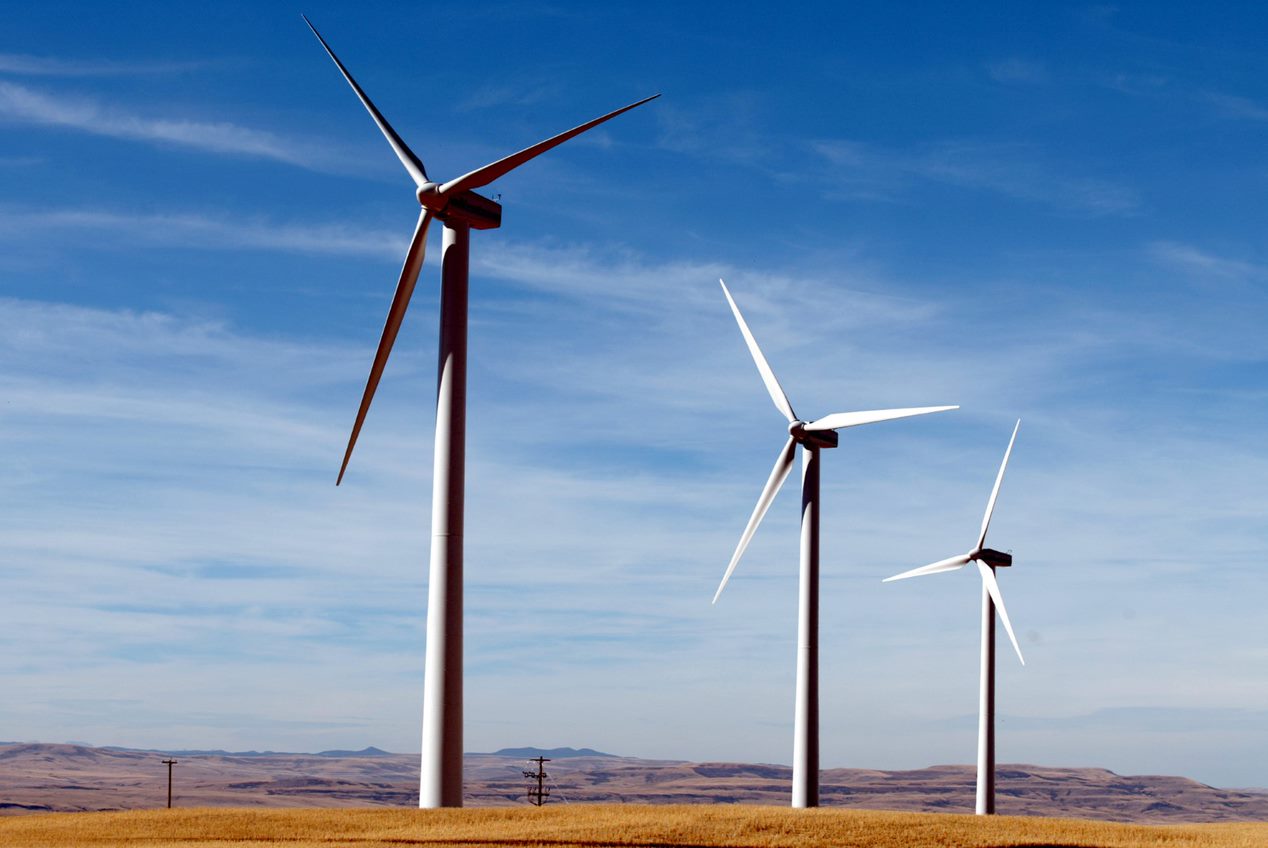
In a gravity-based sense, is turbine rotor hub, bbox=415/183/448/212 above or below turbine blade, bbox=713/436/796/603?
above

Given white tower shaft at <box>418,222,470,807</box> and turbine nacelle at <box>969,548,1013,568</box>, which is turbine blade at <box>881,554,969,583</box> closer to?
turbine nacelle at <box>969,548,1013,568</box>

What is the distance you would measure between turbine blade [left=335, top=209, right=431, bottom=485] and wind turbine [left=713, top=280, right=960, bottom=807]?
2384 centimetres

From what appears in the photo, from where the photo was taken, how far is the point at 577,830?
49.1m

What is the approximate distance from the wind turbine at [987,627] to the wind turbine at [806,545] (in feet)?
63.3

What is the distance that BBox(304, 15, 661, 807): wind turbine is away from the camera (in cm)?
4934

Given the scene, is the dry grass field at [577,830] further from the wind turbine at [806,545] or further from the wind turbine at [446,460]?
the wind turbine at [806,545]

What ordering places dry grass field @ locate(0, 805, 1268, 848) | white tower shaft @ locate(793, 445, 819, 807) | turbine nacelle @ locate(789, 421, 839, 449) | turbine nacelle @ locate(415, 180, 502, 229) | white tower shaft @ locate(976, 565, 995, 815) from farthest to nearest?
white tower shaft @ locate(976, 565, 995, 815), turbine nacelle @ locate(789, 421, 839, 449), white tower shaft @ locate(793, 445, 819, 807), turbine nacelle @ locate(415, 180, 502, 229), dry grass field @ locate(0, 805, 1268, 848)

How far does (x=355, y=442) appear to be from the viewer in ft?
176

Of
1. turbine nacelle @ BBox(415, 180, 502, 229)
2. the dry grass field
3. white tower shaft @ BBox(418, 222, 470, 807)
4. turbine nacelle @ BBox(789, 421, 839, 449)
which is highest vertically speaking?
turbine nacelle @ BBox(415, 180, 502, 229)

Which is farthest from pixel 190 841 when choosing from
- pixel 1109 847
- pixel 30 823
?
pixel 1109 847

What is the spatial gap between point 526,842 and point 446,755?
4.49 m

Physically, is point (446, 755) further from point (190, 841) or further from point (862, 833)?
point (862, 833)

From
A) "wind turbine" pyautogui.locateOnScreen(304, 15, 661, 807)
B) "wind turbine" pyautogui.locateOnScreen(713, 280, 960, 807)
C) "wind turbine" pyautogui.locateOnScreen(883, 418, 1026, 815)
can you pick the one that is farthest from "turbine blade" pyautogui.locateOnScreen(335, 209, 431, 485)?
"wind turbine" pyautogui.locateOnScreen(883, 418, 1026, 815)

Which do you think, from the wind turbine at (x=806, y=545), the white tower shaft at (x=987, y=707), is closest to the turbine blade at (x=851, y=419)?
the wind turbine at (x=806, y=545)
